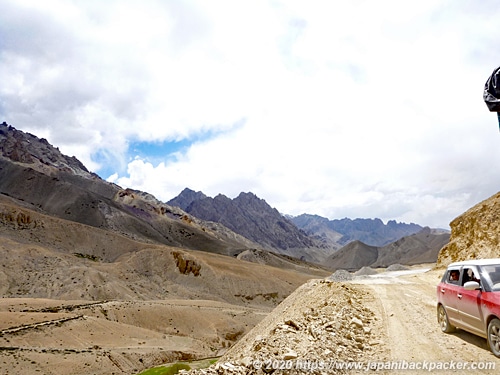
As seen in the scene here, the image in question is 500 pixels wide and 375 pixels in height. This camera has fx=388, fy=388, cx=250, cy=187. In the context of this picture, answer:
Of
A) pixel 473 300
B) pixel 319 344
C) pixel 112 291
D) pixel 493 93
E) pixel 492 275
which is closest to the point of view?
pixel 492 275

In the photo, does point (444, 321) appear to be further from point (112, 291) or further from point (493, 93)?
point (112, 291)

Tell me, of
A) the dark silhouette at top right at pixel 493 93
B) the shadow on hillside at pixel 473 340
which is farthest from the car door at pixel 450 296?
the dark silhouette at top right at pixel 493 93

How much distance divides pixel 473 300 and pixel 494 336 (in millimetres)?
974

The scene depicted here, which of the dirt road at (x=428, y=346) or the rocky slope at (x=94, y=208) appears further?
the rocky slope at (x=94, y=208)

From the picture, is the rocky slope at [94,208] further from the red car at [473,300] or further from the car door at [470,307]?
the car door at [470,307]

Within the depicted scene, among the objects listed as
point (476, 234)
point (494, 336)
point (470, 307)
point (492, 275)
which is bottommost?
point (494, 336)

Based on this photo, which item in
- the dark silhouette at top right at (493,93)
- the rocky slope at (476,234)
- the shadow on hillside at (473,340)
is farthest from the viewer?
the rocky slope at (476,234)

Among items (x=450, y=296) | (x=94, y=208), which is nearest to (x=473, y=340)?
(x=450, y=296)

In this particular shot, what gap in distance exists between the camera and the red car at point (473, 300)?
8.02 m

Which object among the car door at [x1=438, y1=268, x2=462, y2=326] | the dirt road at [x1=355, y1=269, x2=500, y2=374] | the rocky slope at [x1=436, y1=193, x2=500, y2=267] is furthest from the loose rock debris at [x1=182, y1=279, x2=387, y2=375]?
Result: the rocky slope at [x1=436, y1=193, x2=500, y2=267]

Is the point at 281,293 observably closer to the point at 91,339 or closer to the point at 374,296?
the point at 91,339

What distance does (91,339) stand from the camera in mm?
39406

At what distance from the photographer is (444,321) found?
10.6 m

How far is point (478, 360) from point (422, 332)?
9.01 feet
